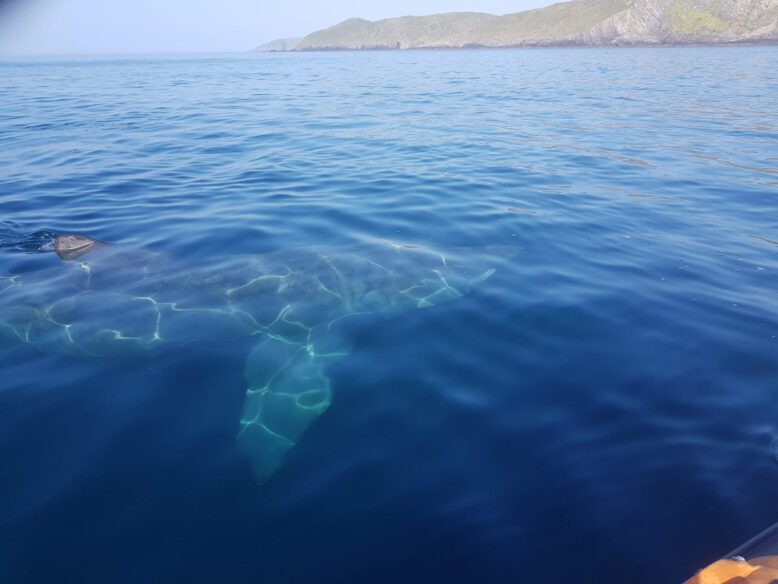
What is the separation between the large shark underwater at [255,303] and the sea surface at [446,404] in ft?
0.95

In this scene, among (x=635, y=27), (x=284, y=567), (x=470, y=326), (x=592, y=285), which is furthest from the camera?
(x=635, y=27)

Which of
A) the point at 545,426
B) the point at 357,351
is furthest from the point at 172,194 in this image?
the point at 545,426

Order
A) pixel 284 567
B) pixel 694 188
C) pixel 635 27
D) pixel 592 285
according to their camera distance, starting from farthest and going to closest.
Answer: pixel 635 27, pixel 694 188, pixel 592 285, pixel 284 567

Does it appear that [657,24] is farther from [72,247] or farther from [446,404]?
[446,404]

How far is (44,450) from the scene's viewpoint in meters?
5.95

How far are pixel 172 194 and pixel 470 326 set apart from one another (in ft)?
35.6

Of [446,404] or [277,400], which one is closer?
[446,404]

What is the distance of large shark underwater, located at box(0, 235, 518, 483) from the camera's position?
729 centimetres

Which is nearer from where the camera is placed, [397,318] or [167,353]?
[167,353]

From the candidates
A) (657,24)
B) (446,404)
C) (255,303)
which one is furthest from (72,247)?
(657,24)

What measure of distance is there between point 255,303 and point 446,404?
4205mm

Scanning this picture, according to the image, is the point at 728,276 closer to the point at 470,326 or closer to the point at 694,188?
the point at 470,326

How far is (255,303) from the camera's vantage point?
30.2ft

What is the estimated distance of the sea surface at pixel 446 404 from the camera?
4727 millimetres
